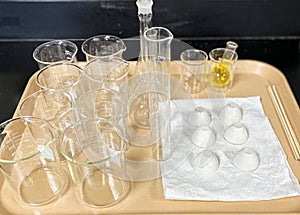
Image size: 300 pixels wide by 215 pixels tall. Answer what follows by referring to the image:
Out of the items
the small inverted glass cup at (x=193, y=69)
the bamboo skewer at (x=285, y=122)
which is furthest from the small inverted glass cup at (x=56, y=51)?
the bamboo skewer at (x=285, y=122)

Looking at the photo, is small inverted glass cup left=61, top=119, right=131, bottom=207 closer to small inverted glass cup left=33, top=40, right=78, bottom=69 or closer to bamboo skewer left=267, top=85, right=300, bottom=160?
small inverted glass cup left=33, top=40, right=78, bottom=69

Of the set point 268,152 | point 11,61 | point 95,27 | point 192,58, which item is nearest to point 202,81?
point 192,58

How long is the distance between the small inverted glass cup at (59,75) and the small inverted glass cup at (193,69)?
0.89 feet

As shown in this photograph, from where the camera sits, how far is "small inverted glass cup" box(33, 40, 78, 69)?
0.94m

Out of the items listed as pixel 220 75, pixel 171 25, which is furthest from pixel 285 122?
pixel 171 25

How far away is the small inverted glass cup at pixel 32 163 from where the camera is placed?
A: 0.74m

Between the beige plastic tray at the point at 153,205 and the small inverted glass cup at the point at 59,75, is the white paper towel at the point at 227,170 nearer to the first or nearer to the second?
the beige plastic tray at the point at 153,205

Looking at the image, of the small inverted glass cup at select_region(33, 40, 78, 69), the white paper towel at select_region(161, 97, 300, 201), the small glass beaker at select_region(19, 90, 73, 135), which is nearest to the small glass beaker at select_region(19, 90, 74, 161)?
the small glass beaker at select_region(19, 90, 73, 135)

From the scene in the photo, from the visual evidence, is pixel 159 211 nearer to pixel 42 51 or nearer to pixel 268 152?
pixel 268 152

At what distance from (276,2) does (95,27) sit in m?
0.52

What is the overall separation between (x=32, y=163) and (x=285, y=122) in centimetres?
54

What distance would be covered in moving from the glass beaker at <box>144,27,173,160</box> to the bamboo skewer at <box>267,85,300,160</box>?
0.84ft

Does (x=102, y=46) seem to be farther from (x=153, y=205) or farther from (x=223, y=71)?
(x=153, y=205)

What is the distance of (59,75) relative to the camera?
88 centimetres
